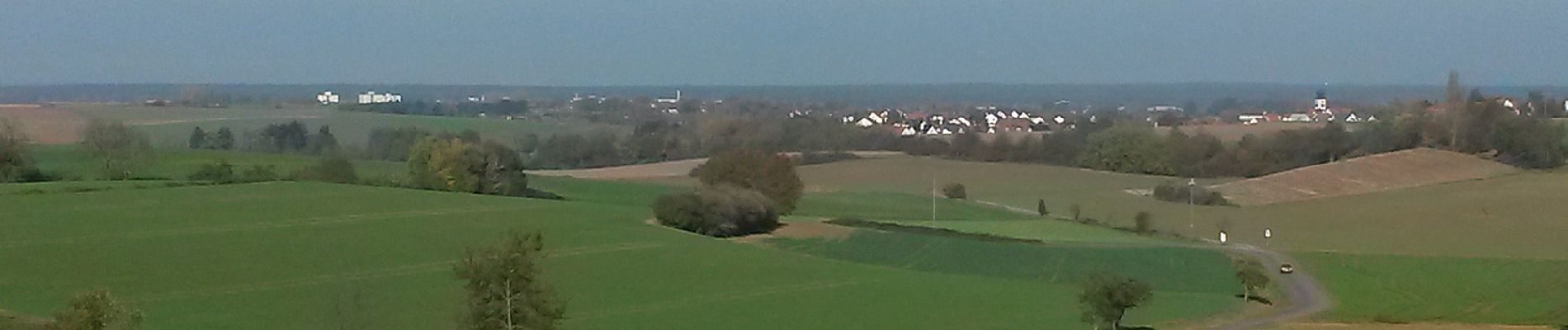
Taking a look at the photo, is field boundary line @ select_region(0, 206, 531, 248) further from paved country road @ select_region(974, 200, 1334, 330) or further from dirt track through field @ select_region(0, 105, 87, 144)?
dirt track through field @ select_region(0, 105, 87, 144)

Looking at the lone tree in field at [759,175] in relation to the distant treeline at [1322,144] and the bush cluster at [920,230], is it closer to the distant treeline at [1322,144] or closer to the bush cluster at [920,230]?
the bush cluster at [920,230]

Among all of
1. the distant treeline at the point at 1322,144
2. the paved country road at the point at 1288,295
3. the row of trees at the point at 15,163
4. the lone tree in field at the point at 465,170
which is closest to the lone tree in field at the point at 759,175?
the lone tree in field at the point at 465,170

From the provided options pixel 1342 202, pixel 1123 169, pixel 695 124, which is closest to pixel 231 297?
pixel 1342 202

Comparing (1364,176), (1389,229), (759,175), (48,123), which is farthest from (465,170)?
(1364,176)

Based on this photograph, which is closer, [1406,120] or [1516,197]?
[1516,197]

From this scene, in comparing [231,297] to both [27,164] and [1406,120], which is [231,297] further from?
[1406,120]

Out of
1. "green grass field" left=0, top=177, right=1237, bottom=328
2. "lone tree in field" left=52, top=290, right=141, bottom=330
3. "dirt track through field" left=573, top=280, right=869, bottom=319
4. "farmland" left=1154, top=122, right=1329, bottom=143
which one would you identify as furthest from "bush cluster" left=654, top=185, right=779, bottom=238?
"farmland" left=1154, top=122, right=1329, bottom=143

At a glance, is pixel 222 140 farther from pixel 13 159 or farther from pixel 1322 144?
pixel 1322 144
